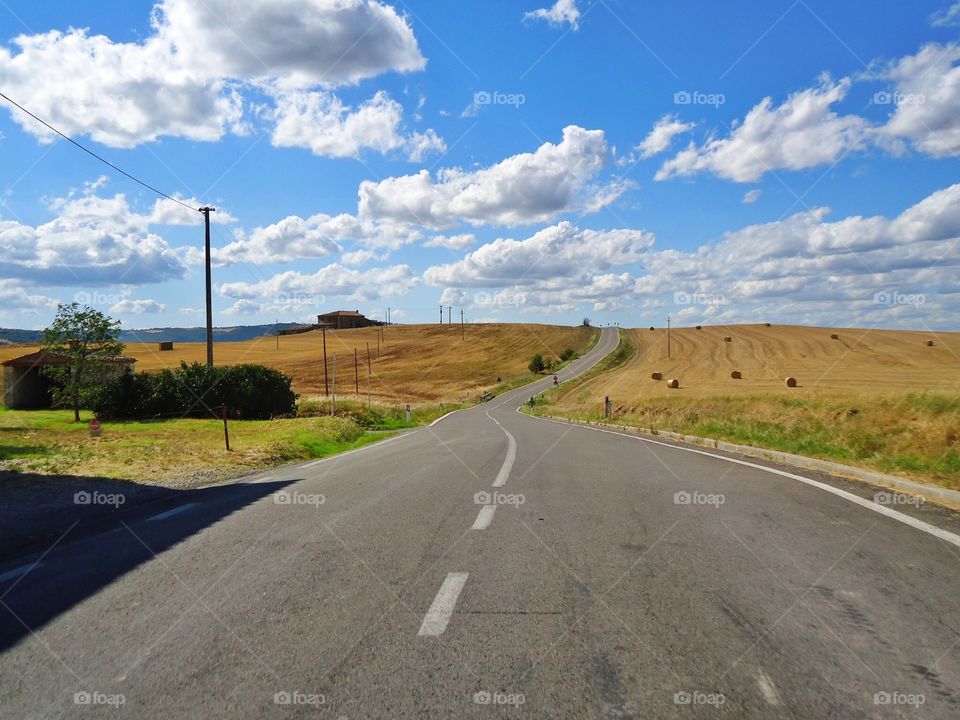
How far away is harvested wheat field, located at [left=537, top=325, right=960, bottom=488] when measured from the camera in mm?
13211

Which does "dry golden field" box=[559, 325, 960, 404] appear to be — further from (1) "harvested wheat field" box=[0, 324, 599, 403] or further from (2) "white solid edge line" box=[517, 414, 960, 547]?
(1) "harvested wheat field" box=[0, 324, 599, 403]

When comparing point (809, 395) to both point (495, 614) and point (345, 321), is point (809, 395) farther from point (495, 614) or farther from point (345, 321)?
point (345, 321)

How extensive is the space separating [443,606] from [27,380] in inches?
1719

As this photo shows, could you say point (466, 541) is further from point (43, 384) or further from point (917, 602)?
point (43, 384)

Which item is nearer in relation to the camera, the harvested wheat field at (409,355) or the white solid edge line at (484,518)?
the white solid edge line at (484,518)

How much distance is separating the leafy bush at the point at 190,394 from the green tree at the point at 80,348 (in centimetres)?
146

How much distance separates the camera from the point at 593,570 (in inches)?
221

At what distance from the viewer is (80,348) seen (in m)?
33.6

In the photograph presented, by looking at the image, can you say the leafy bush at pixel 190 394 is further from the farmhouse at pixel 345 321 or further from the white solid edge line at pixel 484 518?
the farmhouse at pixel 345 321

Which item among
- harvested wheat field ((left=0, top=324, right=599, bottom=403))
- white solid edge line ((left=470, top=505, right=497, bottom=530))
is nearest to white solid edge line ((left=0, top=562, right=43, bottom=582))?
white solid edge line ((left=470, top=505, right=497, bottom=530))

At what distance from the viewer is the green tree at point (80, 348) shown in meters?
33.0

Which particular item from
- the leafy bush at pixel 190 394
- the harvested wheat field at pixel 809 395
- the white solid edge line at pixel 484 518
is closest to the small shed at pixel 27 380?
the leafy bush at pixel 190 394

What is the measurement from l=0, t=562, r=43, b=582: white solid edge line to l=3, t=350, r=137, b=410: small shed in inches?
1408

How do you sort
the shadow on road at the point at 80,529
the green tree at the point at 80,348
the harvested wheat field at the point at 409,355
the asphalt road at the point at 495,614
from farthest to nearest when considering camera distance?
the harvested wheat field at the point at 409,355 → the green tree at the point at 80,348 → the shadow on road at the point at 80,529 → the asphalt road at the point at 495,614
